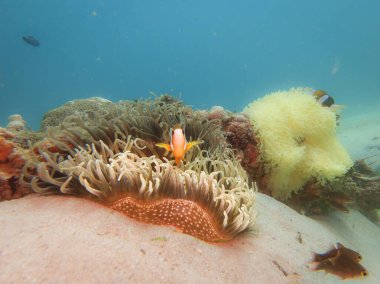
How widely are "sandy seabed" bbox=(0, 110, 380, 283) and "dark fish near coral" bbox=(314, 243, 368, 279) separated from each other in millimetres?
78

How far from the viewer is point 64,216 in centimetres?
212

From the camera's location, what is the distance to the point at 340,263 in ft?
9.42

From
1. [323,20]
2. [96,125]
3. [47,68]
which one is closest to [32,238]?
[96,125]

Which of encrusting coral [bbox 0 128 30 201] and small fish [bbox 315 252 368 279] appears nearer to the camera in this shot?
encrusting coral [bbox 0 128 30 201]

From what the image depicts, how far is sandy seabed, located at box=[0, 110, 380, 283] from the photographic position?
5.44 ft

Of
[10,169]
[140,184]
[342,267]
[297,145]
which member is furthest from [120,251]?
[297,145]

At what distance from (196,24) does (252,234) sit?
137 metres

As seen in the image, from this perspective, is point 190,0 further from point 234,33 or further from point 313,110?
point 313,110

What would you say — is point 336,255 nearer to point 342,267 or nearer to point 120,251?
point 342,267

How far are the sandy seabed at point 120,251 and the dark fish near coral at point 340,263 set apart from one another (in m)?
0.08

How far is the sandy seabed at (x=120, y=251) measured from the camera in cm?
166


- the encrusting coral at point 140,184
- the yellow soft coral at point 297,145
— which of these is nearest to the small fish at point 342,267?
the encrusting coral at point 140,184

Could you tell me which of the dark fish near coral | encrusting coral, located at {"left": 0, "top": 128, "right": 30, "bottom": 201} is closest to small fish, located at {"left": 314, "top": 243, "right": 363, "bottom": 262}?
the dark fish near coral

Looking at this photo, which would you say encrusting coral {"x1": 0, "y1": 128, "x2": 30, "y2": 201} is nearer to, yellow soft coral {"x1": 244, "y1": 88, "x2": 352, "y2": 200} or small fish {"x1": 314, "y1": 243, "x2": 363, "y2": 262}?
small fish {"x1": 314, "y1": 243, "x2": 363, "y2": 262}
